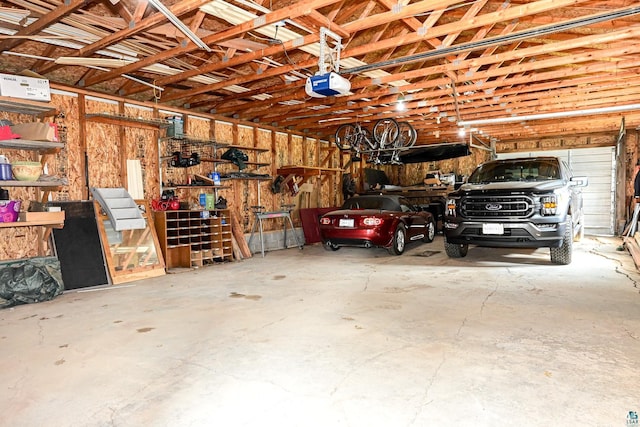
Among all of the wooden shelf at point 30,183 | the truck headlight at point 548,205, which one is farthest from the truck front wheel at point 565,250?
the wooden shelf at point 30,183

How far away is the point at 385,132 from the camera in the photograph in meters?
8.20

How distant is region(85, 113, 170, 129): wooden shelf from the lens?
5473 millimetres

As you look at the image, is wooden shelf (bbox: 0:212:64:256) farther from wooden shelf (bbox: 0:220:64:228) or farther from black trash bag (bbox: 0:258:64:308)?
black trash bag (bbox: 0:258:64:308)

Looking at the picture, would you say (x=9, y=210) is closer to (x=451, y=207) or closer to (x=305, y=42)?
(x=305, y=42)

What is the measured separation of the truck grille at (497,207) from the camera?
546 cm

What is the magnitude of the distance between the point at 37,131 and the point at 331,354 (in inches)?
167

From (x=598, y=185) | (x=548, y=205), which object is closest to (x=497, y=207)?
(x=548, y=205)

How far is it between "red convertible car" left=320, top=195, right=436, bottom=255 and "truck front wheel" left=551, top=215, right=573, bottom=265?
8.24ft

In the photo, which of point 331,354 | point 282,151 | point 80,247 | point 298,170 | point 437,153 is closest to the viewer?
point 331,354

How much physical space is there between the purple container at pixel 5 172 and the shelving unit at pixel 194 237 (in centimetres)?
202

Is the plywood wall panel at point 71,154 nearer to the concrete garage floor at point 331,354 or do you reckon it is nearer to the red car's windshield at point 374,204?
the concrete garage floor at point 331,354

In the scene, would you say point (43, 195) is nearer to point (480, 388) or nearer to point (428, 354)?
point (428, 354)

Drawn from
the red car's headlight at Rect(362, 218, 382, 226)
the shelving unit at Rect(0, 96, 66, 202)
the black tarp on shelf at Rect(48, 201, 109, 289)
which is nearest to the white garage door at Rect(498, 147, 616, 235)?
the red car's headlight at Rect(362, 218, 382, 226)

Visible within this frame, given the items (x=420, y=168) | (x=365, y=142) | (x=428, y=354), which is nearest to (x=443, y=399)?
(x=428, y=354)
